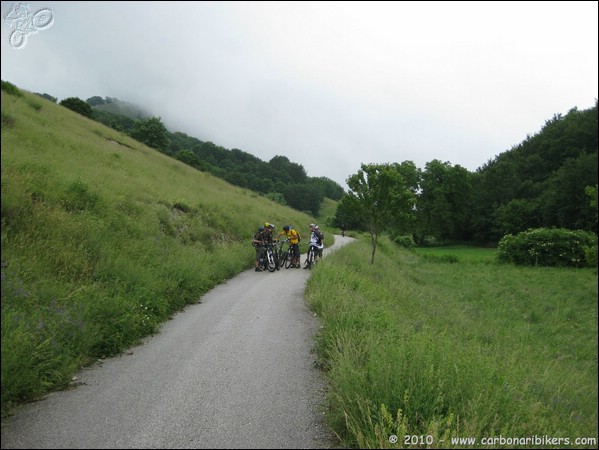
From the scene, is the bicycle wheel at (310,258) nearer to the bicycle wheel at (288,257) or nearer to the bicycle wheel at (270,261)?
the bicycle wheel at (288,257)

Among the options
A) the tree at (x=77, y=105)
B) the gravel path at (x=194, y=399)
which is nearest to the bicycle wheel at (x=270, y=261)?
the gravel path at (x=194, y=399)

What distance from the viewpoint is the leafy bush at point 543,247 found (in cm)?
168

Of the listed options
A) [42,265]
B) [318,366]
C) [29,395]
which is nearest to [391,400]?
[318,366]

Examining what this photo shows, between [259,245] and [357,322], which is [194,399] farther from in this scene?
[259,245]

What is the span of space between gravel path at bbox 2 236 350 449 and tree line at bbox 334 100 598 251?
2.81 m

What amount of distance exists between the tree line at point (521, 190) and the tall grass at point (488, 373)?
1.44 ft

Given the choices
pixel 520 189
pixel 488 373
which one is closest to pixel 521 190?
pixel 520 189

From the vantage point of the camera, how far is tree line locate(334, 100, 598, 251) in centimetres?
164

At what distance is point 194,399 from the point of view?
4.17 m

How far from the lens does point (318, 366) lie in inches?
211

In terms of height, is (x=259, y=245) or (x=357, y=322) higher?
(x=259, y=245)

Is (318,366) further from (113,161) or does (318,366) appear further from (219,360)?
(113,161)

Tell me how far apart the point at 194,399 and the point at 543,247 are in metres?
4.03

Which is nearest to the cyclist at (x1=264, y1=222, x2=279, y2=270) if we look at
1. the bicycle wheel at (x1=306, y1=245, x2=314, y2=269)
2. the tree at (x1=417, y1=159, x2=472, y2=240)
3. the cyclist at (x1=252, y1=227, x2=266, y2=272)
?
the cyclist at (x1=252, y1=227, x2=266, y2=272)
